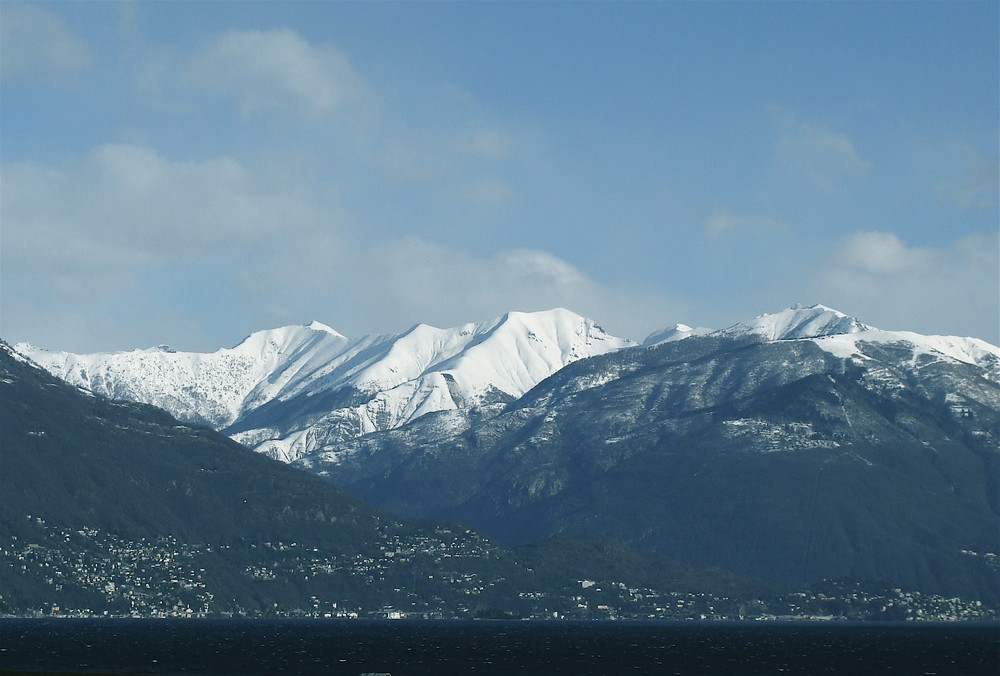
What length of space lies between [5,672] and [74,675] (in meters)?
12.3

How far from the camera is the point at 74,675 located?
186 metres

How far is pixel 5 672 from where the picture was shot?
193m
